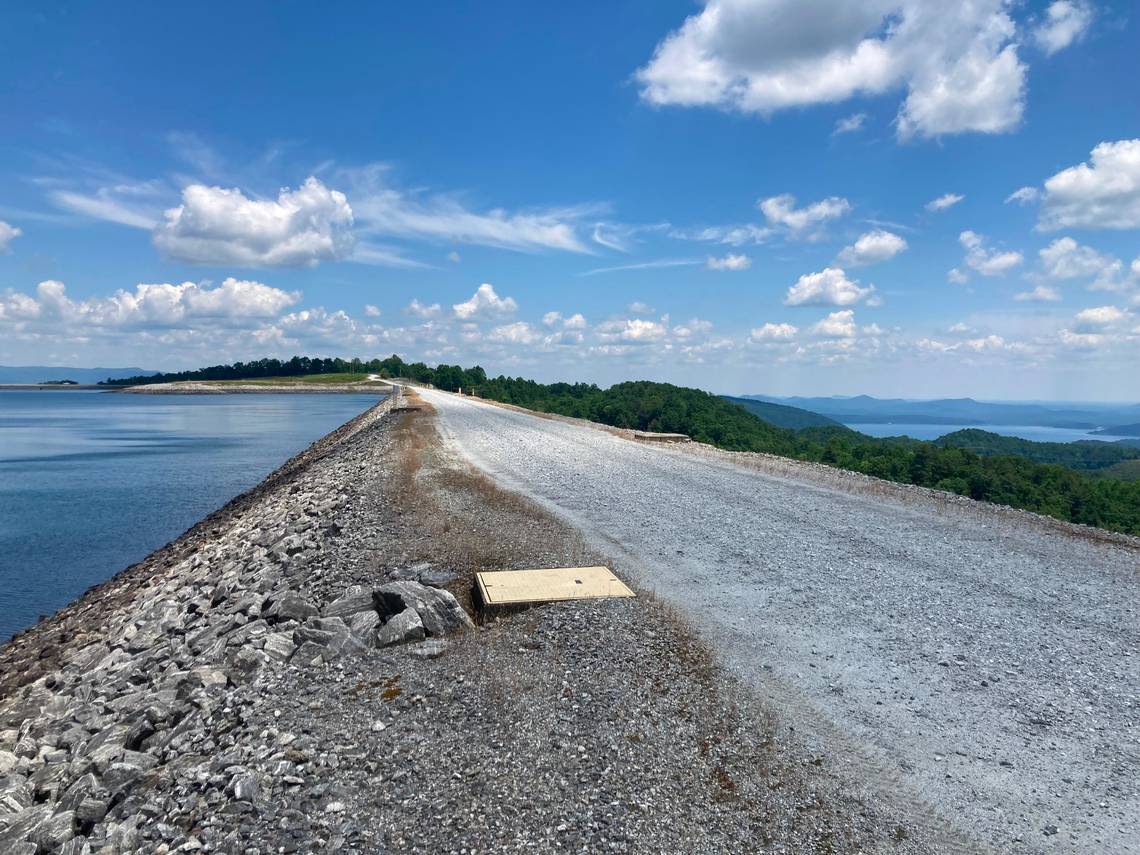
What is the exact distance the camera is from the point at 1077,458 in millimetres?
110938

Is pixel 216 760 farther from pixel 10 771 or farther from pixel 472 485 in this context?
pixel 472 485

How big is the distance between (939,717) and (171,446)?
58339mm

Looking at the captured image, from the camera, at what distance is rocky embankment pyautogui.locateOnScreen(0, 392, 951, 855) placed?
4406 mm

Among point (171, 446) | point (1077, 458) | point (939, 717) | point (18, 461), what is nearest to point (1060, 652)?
point (939, 717)

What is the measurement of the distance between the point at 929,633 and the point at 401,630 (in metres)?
5.26

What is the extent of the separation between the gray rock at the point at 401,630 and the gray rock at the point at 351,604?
718 mm

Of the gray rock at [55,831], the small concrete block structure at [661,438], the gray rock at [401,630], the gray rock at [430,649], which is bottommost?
the gray rock at [55,831]

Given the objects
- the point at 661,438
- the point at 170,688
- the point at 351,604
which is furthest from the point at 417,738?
the point at 661,438

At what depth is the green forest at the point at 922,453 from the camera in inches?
1059

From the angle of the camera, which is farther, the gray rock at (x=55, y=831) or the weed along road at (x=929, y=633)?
the gray rock at (x=55, y=831)

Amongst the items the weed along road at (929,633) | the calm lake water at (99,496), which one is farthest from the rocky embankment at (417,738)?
the calm lake water at (99,496)

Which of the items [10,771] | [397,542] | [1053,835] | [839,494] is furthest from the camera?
[839,494]

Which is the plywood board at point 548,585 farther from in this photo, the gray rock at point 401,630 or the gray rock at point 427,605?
the gray rock at point 401,630

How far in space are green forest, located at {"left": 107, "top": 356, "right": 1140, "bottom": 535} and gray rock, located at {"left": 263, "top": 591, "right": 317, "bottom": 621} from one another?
1917 cm
